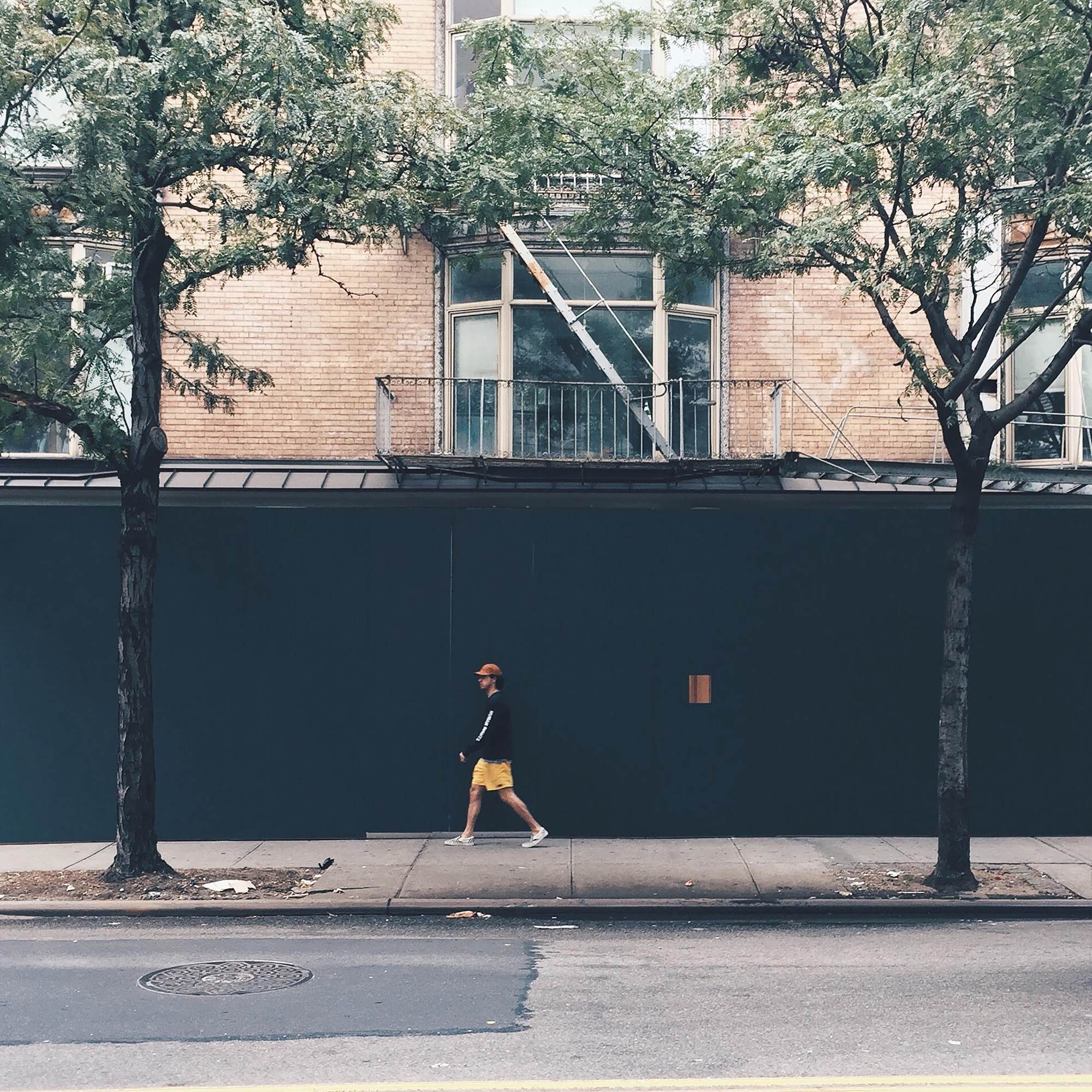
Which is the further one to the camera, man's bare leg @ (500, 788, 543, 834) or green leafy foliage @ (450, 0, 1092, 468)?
man's bare leg @ (500, 788, 543, 834)

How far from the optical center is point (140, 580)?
10.6 m

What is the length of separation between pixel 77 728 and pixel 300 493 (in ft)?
11.2

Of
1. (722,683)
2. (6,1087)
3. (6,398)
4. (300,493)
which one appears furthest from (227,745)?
(6,1087)

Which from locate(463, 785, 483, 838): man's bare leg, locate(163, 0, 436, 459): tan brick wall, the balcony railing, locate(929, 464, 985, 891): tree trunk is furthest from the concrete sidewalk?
locate(163, 0, 436, 459): tan brick wall

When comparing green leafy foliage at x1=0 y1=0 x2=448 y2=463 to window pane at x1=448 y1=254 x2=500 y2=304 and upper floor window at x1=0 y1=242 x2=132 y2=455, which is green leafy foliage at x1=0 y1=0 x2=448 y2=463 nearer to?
upper floor window at x1=0 y1=242 x2=132 y2=455

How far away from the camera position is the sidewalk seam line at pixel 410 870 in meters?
9.88

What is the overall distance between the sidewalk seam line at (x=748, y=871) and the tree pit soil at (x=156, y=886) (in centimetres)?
384

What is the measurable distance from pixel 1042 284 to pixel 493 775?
8866mm

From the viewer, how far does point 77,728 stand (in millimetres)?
12570

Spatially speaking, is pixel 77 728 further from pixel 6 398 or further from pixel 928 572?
pixel 928 572

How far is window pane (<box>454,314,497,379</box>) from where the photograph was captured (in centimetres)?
1429

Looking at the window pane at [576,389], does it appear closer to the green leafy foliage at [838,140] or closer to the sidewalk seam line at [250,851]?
the green leafy foliage at [838,140]

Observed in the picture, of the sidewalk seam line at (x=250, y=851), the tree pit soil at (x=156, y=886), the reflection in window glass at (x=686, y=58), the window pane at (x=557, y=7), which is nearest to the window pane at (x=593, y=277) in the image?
the reflection in window glass at (x=686, y=58)

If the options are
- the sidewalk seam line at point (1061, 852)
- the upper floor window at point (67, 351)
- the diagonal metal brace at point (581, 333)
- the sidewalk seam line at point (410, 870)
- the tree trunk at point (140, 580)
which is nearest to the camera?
the sidewalk seam line at point (410, 870)
